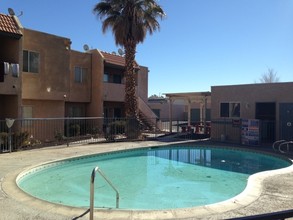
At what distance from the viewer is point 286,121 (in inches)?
775

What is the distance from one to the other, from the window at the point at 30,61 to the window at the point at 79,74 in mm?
4628

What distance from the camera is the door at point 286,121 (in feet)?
63.6

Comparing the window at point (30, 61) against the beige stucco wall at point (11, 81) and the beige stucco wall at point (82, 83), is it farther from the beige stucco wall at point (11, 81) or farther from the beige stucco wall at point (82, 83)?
the beige stucco wall at point (82, 83)

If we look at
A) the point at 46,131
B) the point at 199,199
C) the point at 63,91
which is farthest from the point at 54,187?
the point at 63,91

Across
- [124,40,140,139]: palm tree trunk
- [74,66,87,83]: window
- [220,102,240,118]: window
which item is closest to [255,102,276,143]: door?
[220,102,240,118]: window

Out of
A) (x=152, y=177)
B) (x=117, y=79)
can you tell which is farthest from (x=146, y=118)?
(x=152, y=177)

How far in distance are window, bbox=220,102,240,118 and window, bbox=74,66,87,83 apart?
11.2 metres

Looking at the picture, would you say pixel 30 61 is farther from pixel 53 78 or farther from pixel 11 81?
pixel 11 81

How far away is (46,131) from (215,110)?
1209cm

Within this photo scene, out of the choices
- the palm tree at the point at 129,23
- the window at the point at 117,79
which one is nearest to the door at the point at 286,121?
the palm tree at the point at 129,23

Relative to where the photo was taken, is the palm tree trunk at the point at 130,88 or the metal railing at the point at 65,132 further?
the palm tree trunk at the point at 130,88

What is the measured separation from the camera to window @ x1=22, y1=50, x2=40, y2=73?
64.7 feet

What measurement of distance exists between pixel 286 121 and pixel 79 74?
51.2ft

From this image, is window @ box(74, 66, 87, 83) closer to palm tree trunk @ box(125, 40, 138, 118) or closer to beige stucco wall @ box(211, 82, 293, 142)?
palm tree trunk @ box(125, 40, 138, 118)
